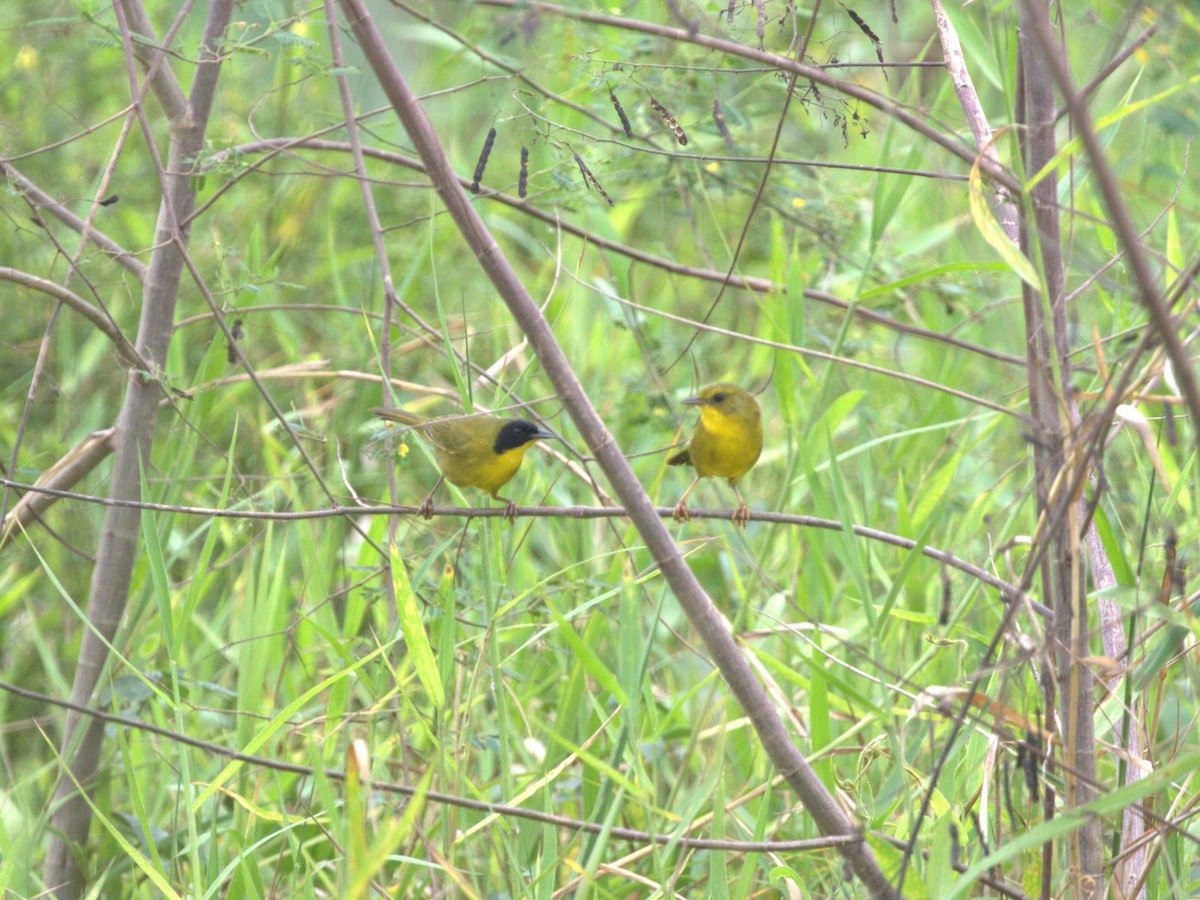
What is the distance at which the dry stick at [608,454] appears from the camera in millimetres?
1885

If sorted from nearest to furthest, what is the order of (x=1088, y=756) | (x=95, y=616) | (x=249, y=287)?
(x=1088, y=756)
(x=249, y=287)
(x=95, y=616)

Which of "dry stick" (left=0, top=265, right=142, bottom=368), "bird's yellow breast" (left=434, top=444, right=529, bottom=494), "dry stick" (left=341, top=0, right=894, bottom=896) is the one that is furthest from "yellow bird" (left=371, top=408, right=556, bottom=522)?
"dry stick" (left=341, top=0, right=894, bottom=896)

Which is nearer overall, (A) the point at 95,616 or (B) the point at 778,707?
(A) the point at 95,616

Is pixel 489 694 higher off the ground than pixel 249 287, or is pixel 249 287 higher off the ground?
pixel 249 287

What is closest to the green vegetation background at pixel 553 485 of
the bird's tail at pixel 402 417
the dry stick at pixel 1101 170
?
the bird's tail at pixel 402 417

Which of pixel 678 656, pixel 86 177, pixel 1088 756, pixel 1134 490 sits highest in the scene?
pixel 86 177

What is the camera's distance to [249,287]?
9.25 feet

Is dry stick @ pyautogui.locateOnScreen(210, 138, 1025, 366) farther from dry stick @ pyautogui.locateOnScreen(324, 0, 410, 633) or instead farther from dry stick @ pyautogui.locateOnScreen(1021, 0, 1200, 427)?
dry stick @ pyautogui.locateOnScreen(1021, 0, 1200, 427)

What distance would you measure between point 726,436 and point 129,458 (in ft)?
6.58

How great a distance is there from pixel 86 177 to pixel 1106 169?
556 centimetres

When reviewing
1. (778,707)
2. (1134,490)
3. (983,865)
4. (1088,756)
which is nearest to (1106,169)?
(983,865)

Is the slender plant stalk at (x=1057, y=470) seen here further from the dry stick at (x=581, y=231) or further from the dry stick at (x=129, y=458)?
the dry stick at (x=129, y=458)

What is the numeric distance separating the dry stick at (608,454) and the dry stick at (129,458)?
1216mm

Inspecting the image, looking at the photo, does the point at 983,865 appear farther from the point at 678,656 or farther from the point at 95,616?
the point at 678,656
